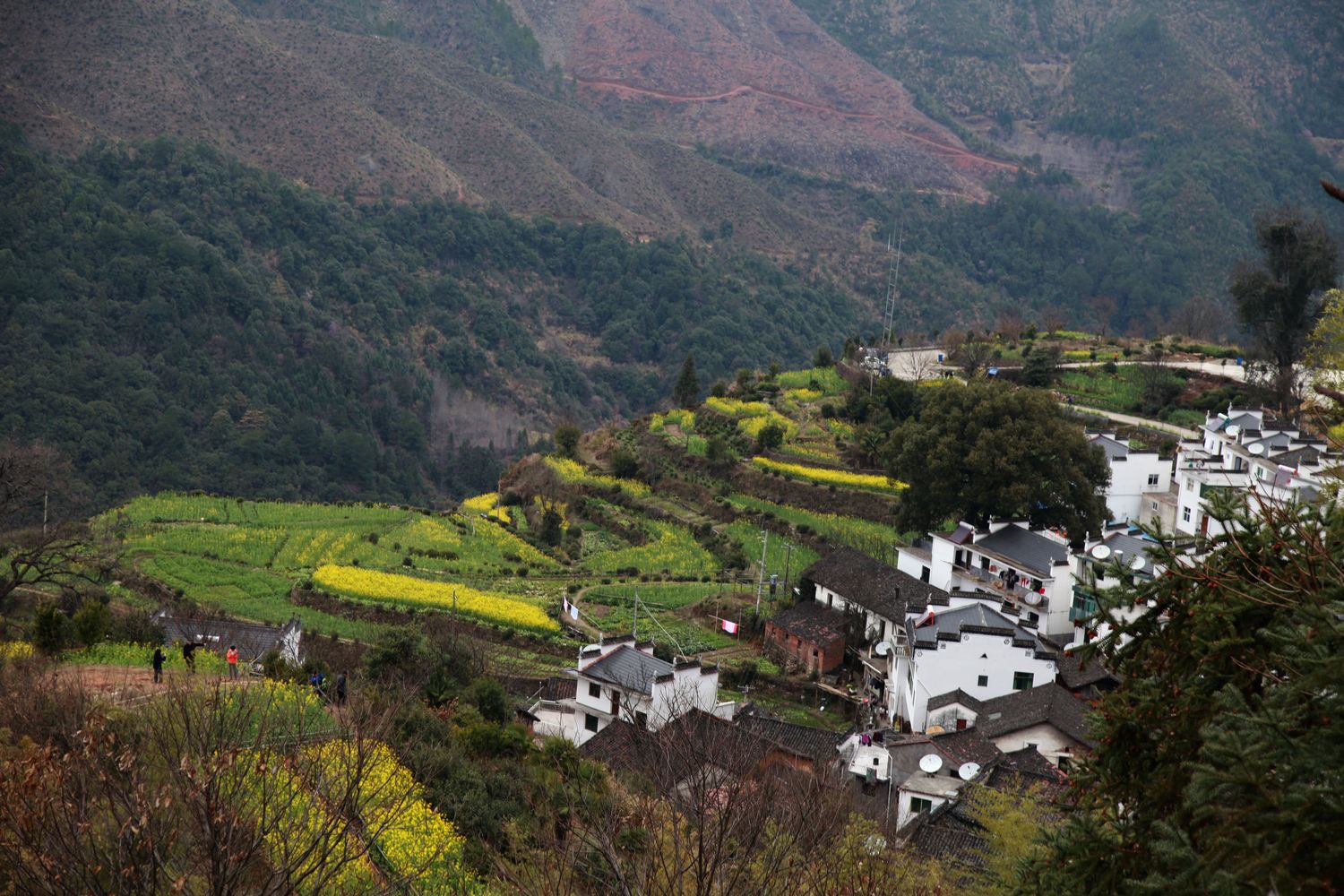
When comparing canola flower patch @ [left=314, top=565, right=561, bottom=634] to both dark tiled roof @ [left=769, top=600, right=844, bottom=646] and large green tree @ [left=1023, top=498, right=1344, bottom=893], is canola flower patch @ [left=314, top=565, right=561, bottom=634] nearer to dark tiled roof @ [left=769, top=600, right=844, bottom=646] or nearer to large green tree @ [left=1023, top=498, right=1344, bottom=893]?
dark tiled roof @ [left=769, top=600, right=844, bottom=646]

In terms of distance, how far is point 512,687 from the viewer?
31.4 m

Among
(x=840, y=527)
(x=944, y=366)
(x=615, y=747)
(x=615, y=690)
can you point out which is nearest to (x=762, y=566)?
(x=840, y=527)

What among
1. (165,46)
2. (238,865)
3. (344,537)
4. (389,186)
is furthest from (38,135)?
(238,865)

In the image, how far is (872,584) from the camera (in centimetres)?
3516

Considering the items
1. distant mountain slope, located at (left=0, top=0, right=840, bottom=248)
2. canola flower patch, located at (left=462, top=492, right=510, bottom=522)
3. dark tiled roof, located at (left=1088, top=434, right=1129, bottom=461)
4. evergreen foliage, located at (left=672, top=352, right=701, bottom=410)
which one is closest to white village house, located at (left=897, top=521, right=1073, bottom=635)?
dark tiled roof, located at (left=1088, top=434, right=1129, bottom=461)

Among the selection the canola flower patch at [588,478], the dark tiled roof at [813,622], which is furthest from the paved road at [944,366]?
the dark tiled roof at [813,622]

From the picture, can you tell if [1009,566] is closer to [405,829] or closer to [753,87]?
[405,829]

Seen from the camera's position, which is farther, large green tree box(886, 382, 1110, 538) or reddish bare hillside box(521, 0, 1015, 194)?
reddish bare hillside box(521, 0, 1015, 194)

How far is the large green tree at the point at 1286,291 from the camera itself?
1929 inches

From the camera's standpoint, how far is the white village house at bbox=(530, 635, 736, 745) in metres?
27.3

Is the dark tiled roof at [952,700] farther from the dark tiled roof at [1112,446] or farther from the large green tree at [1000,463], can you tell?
the dark tiled roof at [1112,446]

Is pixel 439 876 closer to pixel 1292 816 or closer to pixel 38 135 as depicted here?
pixel 1292 816

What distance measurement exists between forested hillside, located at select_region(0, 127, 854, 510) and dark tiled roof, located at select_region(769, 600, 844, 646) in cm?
3216

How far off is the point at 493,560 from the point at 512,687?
1287cm
